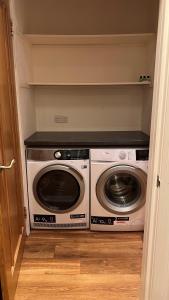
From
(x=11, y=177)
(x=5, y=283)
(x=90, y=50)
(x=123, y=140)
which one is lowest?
(x=5, y=283)

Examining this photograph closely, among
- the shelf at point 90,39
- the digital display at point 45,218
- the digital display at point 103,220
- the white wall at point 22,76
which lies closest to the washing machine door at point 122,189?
the digital display at point 103,220

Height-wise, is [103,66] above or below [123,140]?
above

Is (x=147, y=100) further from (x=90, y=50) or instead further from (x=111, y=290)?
(x=111, y=290)

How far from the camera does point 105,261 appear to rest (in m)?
1.95

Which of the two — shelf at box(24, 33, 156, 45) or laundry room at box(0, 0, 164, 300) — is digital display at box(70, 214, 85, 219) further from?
shelf at box(24, 33, 156, 45)

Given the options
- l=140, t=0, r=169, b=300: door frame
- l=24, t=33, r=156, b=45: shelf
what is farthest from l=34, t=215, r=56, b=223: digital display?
l=24, t=33, r=156, b=45: shelf

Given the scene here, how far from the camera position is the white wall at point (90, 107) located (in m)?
2.68

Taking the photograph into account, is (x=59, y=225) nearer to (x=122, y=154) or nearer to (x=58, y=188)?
(x=58, y=188)

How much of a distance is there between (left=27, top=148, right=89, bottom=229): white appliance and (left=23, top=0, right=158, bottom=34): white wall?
1.38 metres

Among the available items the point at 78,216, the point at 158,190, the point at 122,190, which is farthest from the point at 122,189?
the point at 158,190

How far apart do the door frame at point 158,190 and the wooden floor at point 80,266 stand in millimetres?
495

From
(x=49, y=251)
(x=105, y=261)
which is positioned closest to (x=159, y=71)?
(x=105, y=261)

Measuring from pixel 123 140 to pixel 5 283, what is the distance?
1.43 metres

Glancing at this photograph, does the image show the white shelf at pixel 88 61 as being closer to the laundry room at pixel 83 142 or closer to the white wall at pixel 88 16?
the laundry room at pixel 83 142
